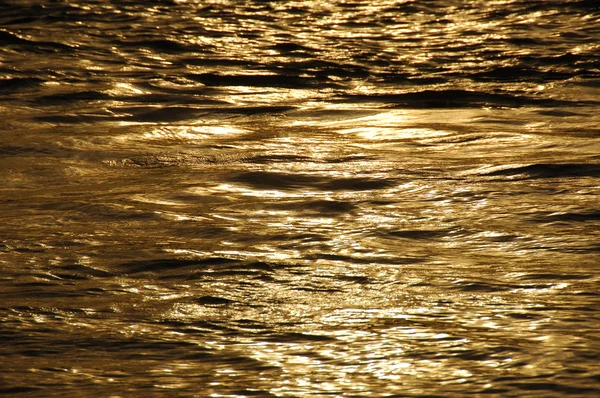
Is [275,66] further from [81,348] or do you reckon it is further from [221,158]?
[81,348]

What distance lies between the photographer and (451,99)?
5.07m

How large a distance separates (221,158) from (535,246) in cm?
149

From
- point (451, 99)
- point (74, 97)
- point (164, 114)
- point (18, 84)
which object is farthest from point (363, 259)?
point (18, 84)

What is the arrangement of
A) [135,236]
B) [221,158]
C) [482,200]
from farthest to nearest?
[221,158] < [482,200] < [135,236]

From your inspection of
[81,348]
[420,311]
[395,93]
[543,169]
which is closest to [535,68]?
[395,93]

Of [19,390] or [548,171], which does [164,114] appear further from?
[19,390]

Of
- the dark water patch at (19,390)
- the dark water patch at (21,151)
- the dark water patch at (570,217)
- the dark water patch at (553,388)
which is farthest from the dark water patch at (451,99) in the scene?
the dark water patch at (19,390)

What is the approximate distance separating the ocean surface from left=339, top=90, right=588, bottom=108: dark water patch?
0.06ft

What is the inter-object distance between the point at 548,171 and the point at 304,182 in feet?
2.79

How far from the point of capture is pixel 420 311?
240 cm

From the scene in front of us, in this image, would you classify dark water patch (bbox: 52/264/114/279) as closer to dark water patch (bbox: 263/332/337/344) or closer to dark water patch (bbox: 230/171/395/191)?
dark water patch (bbox: 263/332/337/344)

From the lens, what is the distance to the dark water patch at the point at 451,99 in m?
4.95

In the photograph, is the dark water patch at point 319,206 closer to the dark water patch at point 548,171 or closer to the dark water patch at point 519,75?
the dark water patch at point 548,171

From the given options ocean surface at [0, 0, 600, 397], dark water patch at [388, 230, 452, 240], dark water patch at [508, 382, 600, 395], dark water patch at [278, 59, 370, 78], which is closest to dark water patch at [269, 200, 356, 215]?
ocean surface at [0, 0, 600, 397]
